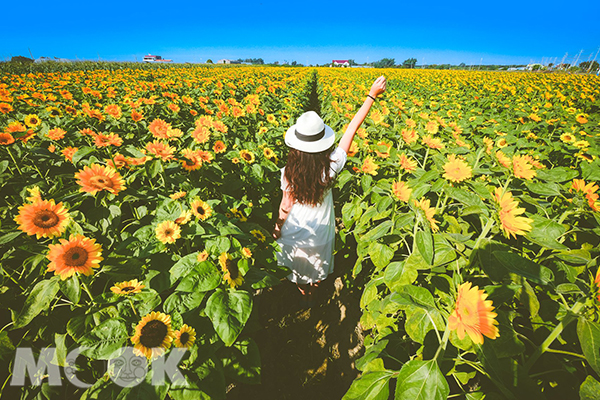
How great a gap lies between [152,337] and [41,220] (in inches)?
34.2

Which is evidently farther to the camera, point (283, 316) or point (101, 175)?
point (283, 316)

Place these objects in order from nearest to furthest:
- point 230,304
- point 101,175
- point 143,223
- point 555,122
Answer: point 230,304
point 101,175
point 143,223
point 555,122

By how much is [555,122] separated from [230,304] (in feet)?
23.1

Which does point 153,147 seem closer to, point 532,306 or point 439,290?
point 439,290

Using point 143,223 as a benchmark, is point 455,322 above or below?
below

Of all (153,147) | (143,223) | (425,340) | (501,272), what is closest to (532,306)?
(501,272)

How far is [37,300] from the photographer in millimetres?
1114

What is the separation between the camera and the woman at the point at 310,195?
2.38 meters

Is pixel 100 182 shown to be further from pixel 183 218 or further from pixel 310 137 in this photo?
pixel 310 137

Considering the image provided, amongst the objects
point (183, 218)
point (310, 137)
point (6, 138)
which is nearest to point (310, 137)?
point (310, 137)

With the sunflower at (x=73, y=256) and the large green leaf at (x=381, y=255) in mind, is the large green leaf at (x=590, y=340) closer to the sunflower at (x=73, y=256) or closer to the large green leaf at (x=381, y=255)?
the large green leaf at (x=381, y=255)

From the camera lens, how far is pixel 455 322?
3.15 feet

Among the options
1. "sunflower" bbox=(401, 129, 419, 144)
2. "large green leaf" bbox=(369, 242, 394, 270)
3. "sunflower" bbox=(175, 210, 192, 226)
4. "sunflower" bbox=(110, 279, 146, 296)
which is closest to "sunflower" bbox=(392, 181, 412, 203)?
"large green leaf" bbox=(369, 242, 394, 270)

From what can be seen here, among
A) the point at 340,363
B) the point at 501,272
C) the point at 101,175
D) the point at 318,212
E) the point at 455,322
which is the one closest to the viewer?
the point at 455,322
